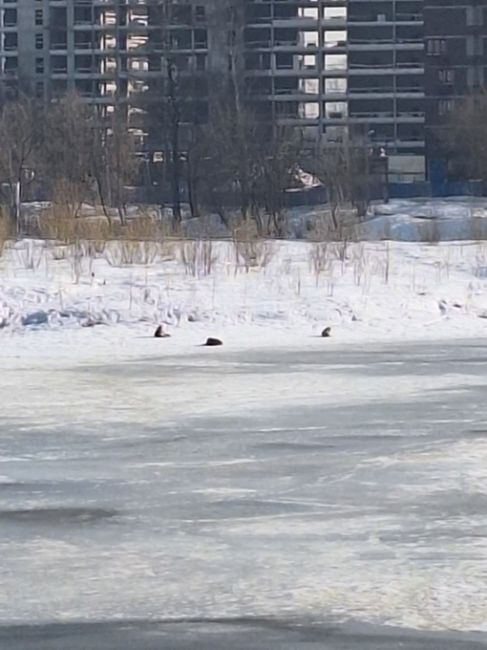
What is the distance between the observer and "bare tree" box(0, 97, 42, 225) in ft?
145

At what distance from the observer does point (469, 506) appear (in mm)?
7715

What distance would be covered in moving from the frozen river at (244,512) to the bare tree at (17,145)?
1085 inches

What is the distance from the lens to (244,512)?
25.2 ft

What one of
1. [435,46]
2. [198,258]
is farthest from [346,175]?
[435,46]

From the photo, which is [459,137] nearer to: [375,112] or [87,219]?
[375,112]

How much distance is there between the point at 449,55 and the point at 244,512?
79.1m

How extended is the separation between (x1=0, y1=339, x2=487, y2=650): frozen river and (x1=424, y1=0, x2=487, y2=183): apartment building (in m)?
71.3

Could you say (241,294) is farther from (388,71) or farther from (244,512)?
(388,71)

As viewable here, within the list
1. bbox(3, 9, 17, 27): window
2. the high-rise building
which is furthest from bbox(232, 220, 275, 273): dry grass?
bbox(3, 9, 17, 27): window

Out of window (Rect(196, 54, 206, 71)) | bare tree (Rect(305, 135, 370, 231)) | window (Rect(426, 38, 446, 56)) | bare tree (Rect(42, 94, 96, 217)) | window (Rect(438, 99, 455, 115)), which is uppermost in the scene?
window (Rect(426, 38, 446, 56))

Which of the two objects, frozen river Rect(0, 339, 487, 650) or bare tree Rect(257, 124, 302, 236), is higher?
bare tree Rect(257, 124, 302, 236)

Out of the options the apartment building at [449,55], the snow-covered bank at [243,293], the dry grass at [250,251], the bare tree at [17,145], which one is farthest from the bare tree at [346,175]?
the apartment building at [449,55]

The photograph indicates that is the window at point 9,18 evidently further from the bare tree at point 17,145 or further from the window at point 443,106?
the bare tree at point 17,145

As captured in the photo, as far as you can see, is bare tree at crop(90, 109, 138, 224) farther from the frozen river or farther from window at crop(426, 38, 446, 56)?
window at crop(426, 38, 446, 56)
